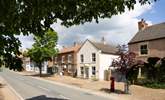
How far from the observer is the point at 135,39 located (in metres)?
47.5

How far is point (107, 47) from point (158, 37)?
17726mm

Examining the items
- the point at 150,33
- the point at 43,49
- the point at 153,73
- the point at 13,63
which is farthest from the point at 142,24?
the point at 13,63

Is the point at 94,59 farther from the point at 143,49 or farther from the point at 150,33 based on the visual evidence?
the point at 150,33

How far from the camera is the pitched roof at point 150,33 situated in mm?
43688

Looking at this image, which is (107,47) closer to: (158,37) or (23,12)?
(158,37)

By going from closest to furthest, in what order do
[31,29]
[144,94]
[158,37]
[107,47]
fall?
[31,29], [144,94], [158,37], [107,47]

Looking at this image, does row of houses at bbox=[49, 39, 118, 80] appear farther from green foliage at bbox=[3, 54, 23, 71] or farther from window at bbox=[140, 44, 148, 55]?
green foliage at bbox=[3, 54, 23, 71]

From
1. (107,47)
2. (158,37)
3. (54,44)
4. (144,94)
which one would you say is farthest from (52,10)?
(54,44)

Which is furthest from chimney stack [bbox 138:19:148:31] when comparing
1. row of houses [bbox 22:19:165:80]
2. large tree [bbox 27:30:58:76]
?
large tree [bbox 27:30:58:76]

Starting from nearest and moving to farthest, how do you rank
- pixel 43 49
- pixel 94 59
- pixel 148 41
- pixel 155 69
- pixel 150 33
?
1. pixel 155 69
2. pixel 148 41
3. pixel 150 33
4. pixel 94 59
5. pixel 43 49

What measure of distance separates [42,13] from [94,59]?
50.9 m

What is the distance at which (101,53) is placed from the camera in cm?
5584

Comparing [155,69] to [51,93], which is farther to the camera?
[155,69]

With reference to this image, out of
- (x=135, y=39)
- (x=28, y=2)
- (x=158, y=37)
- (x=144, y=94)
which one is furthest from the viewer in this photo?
(x=135, y=39)
